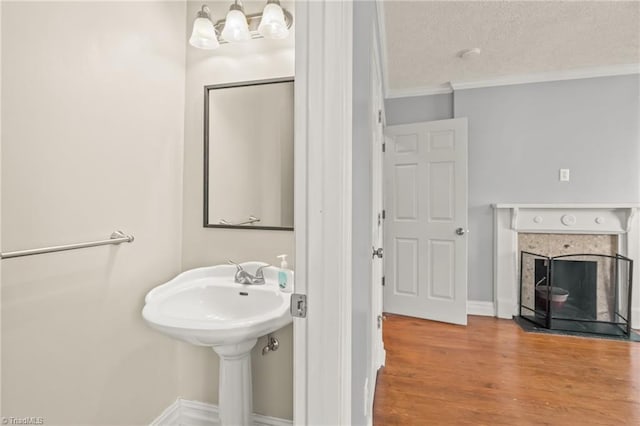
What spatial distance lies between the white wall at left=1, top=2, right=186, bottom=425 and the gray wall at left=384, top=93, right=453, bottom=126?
2.43 metres

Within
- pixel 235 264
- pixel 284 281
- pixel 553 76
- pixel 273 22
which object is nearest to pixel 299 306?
pixel 284 281

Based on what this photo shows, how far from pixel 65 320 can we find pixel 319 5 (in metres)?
1.31

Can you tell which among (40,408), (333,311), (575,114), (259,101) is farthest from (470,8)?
(40,408)

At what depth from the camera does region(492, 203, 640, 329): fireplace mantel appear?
2885 mm

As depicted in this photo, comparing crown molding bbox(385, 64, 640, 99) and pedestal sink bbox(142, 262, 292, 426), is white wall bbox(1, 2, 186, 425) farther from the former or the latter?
crown molding bbox(385, 64, 640, 99)

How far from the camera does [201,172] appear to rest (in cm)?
Result: 163

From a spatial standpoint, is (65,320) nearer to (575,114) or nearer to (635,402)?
(635,402)

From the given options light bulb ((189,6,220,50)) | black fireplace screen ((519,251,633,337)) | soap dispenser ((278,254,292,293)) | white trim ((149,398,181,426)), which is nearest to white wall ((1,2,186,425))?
white trim ((149,398,181,426))

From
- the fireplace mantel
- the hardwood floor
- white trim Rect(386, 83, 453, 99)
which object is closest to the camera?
the hardwood floor

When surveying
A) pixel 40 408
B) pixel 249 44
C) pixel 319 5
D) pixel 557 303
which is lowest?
pixel 557 303

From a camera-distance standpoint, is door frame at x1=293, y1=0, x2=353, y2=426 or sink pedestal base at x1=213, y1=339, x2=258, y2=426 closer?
door frame at x1=293, y1=0, x2=353, y2=426

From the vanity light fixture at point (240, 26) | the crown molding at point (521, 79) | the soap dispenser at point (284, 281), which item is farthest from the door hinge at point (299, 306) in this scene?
the crown molding at point (521, 79)

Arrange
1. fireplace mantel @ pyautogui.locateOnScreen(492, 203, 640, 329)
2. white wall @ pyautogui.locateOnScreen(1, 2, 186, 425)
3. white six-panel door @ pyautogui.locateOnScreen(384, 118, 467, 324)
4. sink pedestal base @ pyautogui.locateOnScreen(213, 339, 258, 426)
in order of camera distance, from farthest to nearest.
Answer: white six-panel door @ pyautogui.locateOnScreen(384, 118, 467, 324) < fireplace mantel @ pyautogui.locateOnScreen(492, 203, 640, 329) < sink pedestal base @ pyautogui.locateOnScreen(213, 339, 258, 426) < white wall @ pyautogui.locateOnScreen(1, 2, 186, 425)

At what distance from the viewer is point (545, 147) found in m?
3.14
